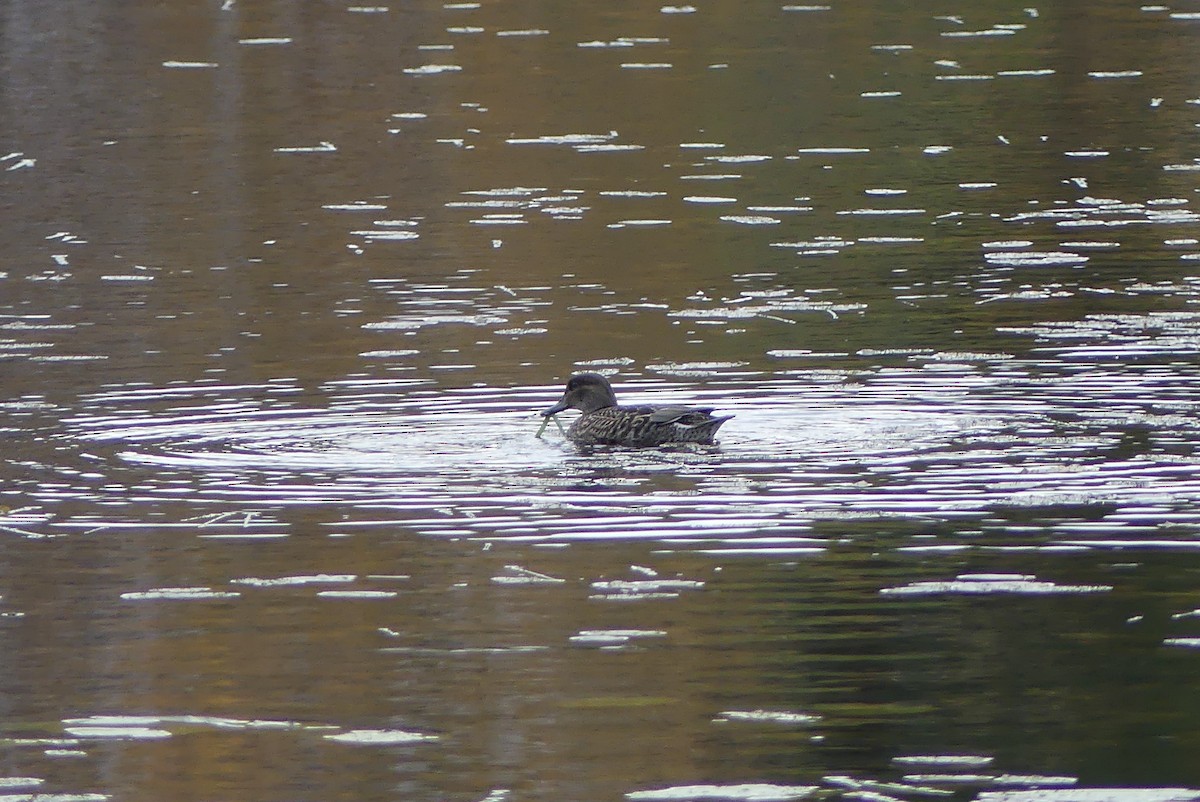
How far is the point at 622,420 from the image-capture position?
1351 cm

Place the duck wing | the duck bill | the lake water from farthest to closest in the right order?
the duck bill
the duck wing
the lake water

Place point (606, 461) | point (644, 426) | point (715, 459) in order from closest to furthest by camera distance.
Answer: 1. point (715, 459)
2. point (606, 461)
3. point (644, 426)

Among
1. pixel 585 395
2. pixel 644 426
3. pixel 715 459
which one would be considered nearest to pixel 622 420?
pixel 644 426

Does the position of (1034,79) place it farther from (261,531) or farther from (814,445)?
(261,531)

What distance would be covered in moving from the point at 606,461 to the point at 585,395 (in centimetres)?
80

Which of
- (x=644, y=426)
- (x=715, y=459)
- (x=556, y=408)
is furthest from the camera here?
(x=556, y=408)

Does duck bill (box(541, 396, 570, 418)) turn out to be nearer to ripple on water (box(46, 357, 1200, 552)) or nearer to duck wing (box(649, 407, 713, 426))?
ripple on water (box(46, 357, 1200, 552))

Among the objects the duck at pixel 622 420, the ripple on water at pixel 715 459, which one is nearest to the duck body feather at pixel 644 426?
the duck at pixel 622 420

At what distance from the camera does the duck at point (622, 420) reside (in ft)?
42.9

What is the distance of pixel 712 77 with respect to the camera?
109 ft

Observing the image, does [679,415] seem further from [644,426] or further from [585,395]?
[585,395]

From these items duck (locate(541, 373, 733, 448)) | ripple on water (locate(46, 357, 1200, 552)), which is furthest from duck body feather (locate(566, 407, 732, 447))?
ripple on water (locate(46, 357, 1200, 552))

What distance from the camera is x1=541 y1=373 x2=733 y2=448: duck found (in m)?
13.1

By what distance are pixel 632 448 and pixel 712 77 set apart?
20.2 meters
